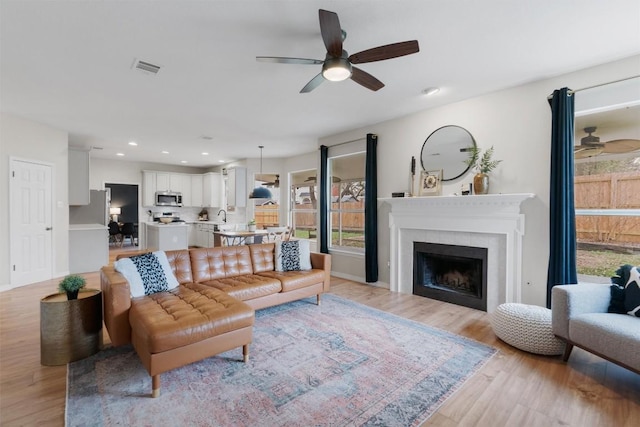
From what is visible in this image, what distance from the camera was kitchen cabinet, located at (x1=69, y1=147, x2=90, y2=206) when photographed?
585cm

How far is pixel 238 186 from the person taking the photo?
27.3 ft

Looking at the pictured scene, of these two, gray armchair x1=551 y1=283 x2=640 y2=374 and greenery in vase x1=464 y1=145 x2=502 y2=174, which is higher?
greenery in vase x1=464 y1=145 x2=502 y2=174

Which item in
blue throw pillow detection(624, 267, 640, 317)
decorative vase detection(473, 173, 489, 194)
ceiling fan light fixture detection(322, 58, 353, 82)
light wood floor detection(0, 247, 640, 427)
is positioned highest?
ceiling fan light fixture detection(322, 58, 353, 82)

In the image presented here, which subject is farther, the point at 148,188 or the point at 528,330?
the point at 148,188

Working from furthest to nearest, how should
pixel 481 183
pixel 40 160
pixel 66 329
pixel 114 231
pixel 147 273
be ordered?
pixel 114 231 → pixel 40 160 → pixel 481 183 → pixel 147 273 → pixel 66 329

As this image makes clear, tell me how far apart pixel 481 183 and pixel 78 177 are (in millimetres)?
7358

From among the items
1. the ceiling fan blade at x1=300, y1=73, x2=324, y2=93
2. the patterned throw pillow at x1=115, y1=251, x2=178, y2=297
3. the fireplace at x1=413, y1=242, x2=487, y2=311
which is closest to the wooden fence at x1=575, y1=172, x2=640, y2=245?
the fireplace at x1=413, y1=242, x2=487, y2=311

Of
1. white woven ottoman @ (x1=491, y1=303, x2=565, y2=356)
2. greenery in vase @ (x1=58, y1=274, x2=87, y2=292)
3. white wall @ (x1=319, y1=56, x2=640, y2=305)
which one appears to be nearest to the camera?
greenery in vase @ (x1=58, y1=274, x2=87, y2=292)

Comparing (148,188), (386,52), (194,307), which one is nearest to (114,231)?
(148,188)

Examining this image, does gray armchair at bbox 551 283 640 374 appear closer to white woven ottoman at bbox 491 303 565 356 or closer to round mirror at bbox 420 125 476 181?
white woven ottoman at bbox 491 303 565 356

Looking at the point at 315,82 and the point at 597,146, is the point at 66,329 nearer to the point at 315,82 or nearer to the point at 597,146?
the point at 315,82

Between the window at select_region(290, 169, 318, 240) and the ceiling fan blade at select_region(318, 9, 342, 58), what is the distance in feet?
16.5

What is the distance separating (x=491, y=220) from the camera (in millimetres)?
3584

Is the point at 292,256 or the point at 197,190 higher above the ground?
the point at 197,190
